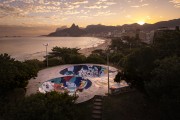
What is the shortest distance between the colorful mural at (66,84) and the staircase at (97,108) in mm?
2907

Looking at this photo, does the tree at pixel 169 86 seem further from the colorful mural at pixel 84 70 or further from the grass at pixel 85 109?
the colorful mural at pixel 84 70

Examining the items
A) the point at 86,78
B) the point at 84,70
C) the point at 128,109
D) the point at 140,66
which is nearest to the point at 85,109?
the point at 128,109

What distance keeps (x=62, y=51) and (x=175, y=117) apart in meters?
31.4

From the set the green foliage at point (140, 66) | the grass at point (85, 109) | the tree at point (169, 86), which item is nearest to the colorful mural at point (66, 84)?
the grass at point (85, 109)

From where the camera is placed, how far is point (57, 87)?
20.7m

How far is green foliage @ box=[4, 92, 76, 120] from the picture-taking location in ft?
Answer: 35.3

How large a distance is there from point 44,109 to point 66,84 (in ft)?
35.6

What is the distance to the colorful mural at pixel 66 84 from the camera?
779 inches

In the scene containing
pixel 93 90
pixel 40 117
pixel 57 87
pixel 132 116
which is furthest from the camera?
pixel 57 87

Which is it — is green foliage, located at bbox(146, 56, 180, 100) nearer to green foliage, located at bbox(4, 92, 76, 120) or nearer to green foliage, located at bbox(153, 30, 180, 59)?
green foliage, located at bbox(153, 30, 180, 59)

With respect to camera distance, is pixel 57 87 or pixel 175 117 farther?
pixel 57 87

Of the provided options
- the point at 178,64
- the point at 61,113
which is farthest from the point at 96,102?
the point at 178,64

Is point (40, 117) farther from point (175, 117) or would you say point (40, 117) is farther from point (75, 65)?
point (75, 65)

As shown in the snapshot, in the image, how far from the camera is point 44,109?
10945 mm
